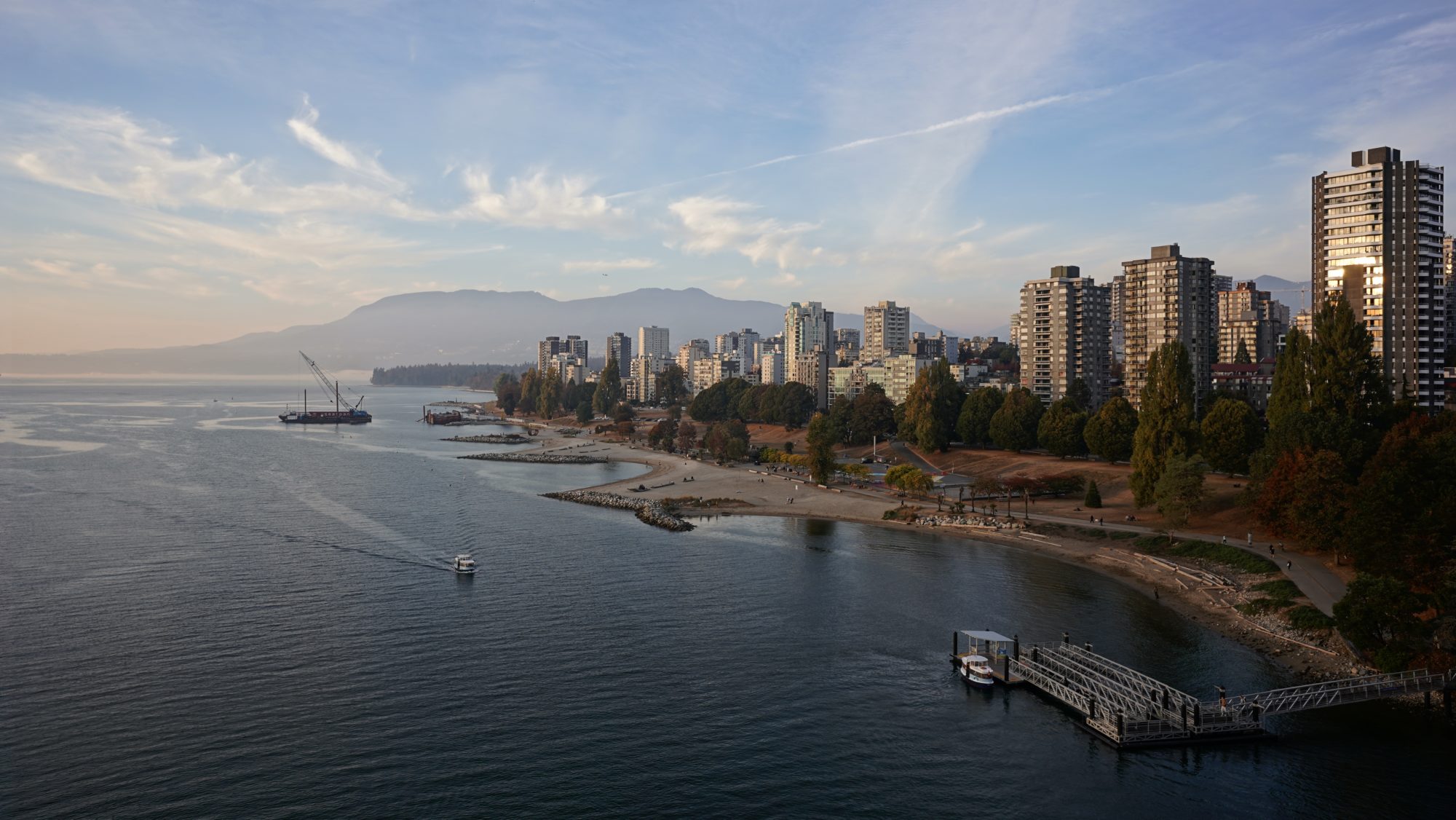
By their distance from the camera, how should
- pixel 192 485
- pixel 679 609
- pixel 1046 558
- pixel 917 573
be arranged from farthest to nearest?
pixel 192 485 → pixel 1046 558 → pixel 917 573 → pixel 679 609

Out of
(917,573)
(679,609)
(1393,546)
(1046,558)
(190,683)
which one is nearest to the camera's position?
(190,683)

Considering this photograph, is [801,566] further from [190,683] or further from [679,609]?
[190,683]

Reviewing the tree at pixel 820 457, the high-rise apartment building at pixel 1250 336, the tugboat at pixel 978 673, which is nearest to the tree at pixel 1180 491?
the tugboat at pixel 978 673

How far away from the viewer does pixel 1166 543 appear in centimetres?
5509

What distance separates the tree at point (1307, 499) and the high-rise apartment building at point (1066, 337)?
192 feet

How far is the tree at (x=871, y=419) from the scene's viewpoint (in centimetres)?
11262

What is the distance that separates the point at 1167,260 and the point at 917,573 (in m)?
65.9

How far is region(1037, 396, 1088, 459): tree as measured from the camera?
271 ft

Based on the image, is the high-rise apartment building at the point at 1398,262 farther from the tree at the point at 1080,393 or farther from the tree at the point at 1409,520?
the tree at the point at 1409,520

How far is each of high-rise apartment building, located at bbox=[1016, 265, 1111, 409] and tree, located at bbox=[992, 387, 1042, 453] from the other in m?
18.2

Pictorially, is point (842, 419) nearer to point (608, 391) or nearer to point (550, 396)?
point (608, 391)

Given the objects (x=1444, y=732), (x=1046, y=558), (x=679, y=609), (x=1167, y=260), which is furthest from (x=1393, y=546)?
(x=1167, y=260)

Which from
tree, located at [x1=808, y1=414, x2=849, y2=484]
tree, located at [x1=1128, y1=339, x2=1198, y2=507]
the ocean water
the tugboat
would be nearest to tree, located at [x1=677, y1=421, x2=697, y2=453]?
tree, located at [x1=808, y1=414, x2=849, y2=484]

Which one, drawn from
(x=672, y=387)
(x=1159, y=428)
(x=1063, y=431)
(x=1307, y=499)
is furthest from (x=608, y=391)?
(x=1307, y=499)
